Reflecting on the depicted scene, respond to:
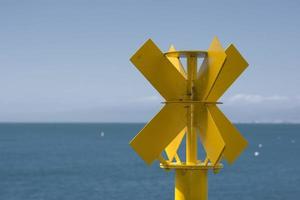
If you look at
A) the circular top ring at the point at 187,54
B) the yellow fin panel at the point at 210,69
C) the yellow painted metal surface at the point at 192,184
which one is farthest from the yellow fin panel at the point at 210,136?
the circular top ring at the point at 187,54

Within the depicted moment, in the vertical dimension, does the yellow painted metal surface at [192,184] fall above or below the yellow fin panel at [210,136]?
below

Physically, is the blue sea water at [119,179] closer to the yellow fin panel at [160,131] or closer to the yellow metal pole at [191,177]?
the yellow metal pole at [191,177]

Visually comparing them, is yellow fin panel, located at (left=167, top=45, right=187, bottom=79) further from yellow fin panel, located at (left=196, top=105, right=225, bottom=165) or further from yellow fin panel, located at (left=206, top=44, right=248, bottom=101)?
yellow fin panel, located at (left=196, top=105, right=225, bottom=165)

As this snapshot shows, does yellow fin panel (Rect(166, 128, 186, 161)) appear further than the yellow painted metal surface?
Yes

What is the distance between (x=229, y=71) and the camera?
6656 millimetres

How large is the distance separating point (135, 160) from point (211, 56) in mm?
132279

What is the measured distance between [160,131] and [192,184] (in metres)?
0.77

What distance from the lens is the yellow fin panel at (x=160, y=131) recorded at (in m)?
6.31

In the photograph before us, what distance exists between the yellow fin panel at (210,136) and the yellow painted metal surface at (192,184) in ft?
A: 1.16

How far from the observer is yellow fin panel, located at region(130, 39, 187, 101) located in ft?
20.7

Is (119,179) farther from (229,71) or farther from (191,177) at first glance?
(229,71)

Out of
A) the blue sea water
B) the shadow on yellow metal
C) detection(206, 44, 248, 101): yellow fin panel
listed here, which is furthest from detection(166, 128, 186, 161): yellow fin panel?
the blue sea water

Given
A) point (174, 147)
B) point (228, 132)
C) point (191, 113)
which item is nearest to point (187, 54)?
point (191, 113)

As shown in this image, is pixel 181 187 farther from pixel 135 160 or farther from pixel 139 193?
pixel 135 160
